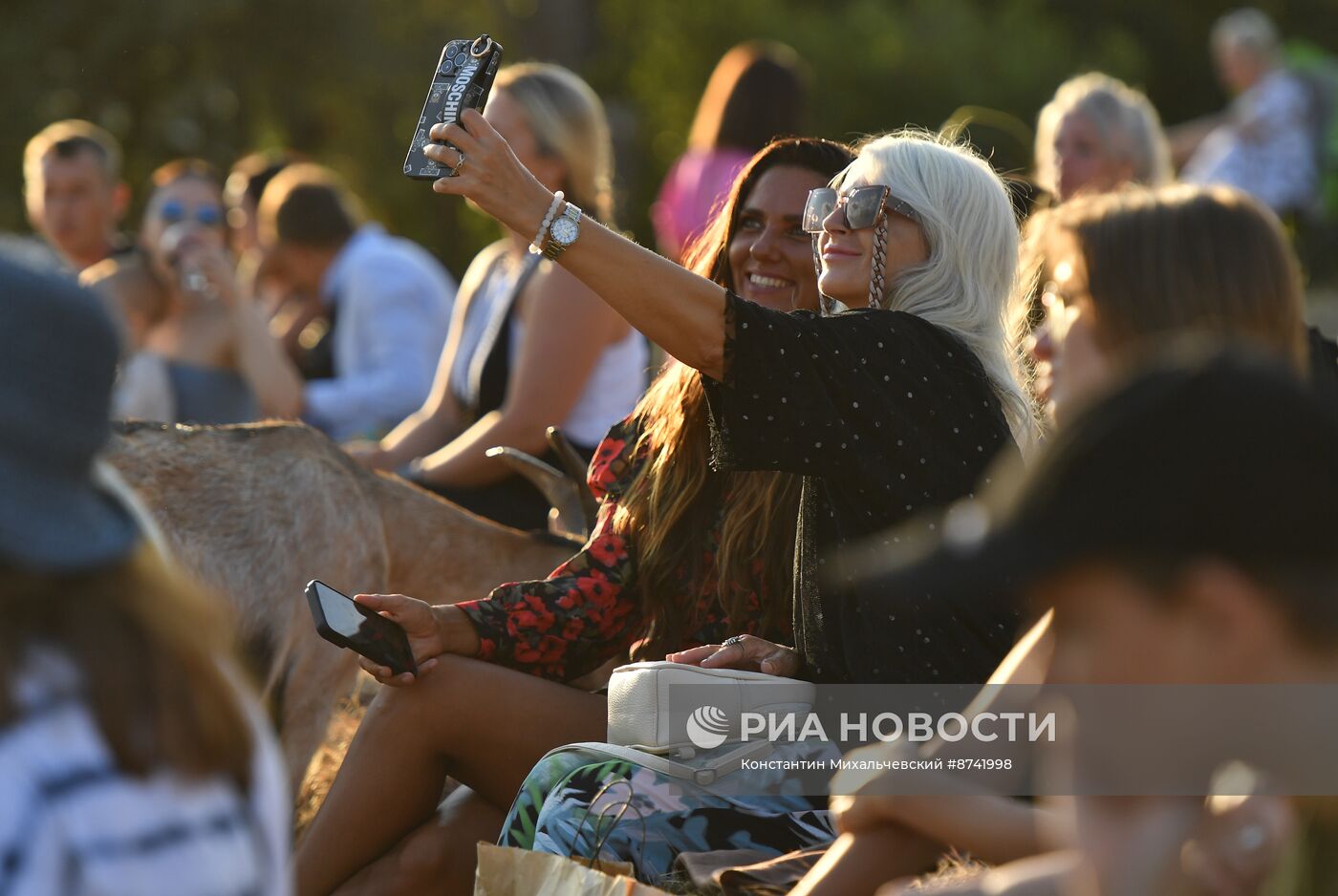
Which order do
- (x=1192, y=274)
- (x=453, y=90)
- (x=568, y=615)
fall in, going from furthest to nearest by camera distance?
1. (x=568, y=615)
2. (x=453, y=90)
3. (x=1192, y=274)

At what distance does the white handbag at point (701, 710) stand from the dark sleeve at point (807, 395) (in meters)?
0.36

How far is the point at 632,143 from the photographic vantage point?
36.6 ft

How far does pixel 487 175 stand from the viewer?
2.77 meters

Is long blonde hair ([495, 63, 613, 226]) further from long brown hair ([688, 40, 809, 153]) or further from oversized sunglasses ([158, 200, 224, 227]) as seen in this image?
oversized sunglasses ([158, 200, 224, 227])

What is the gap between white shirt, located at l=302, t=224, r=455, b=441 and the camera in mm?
6262

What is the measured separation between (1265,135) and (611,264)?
6.94 metres

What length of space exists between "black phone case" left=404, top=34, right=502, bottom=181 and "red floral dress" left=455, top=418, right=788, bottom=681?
0.88 meters

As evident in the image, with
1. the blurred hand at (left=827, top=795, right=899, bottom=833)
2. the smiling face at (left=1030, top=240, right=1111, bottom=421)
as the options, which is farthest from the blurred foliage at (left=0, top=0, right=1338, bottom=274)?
the blurred hand at (left=827, top=795, right=899, bottom=833)

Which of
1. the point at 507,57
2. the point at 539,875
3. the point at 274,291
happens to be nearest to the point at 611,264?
the point at 539,875

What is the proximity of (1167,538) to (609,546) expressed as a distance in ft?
6.64

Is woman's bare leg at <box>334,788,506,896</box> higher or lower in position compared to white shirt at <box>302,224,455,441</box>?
lower

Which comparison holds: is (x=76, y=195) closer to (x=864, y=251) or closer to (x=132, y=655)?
(x=864, y=251)

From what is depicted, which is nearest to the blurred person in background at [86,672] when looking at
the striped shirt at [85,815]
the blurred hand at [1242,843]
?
the striped shirt at [85,815]

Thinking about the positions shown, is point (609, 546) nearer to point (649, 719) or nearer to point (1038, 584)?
point (649, 719)
